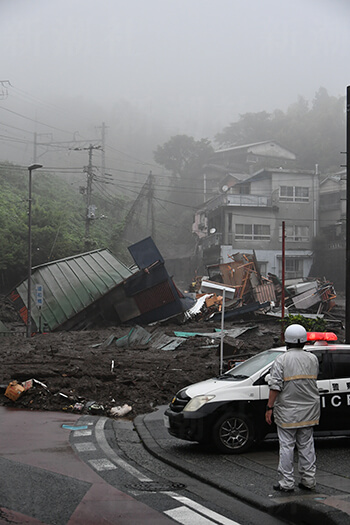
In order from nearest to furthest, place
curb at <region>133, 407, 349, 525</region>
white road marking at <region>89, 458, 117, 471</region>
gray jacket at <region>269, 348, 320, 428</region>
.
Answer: curb at <region>133, 407, 349, 525</region> → gray jacket at <region>269, 348, 320, 428</region> → white road marking at <region>89, 458, 117, 471</region>

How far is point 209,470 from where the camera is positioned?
23.6ft

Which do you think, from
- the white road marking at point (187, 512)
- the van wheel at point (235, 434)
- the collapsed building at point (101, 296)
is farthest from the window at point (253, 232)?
the white road marking at point (187, 512)

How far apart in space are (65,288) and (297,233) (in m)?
29.9

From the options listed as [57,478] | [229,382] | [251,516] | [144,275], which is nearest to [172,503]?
[251,516]

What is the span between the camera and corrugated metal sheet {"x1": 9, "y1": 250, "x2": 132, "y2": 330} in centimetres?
3284

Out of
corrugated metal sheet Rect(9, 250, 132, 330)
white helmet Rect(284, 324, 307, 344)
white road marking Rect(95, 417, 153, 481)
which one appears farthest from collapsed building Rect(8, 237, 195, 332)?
white helmet Rect(284, 324, 307, 344)

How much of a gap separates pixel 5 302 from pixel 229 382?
117 feet

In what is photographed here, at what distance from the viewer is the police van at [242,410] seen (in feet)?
26.1

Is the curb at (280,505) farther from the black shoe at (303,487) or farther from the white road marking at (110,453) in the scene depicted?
the white road marking at (110,453)

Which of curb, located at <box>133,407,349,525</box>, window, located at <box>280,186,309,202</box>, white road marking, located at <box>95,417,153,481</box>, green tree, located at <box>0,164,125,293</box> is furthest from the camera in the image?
window, located at <box>280,186,309,202</box>

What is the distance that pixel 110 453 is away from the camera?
8062 mm

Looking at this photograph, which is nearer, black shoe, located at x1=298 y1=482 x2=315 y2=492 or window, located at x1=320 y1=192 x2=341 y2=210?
black shoe, located at x1=298 y1=482 x2=315 y2=492

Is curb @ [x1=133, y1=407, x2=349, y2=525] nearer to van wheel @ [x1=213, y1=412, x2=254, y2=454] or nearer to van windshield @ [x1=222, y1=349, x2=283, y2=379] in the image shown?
van wheel @ [x1=213, y1=412, x2=254, y2=454]

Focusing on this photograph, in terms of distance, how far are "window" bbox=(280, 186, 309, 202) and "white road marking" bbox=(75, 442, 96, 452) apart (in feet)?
171
